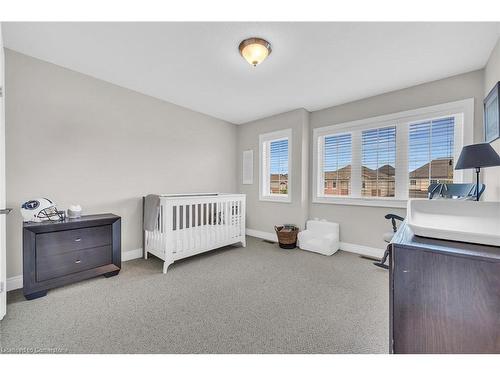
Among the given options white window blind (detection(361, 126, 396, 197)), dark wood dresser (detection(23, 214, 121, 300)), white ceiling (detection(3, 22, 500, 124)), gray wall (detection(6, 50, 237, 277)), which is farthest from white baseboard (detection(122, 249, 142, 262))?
white window blind (detection(361, 126, 396, 197))

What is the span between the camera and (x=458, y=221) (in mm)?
1024

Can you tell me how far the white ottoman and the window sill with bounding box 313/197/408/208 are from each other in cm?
35

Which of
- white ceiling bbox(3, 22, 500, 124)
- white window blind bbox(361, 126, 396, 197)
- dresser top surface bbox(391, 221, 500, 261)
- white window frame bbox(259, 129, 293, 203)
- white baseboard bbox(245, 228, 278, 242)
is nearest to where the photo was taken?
dresser top surface bbox(391, 221, 500, 261)

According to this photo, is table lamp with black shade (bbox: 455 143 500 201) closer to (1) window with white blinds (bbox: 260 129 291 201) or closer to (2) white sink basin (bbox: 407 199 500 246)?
(2) white sink basin (bbox: 407 199 500 246)

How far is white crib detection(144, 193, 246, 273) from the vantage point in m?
2.55

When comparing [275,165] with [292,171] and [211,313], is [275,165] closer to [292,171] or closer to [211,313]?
[292,171]

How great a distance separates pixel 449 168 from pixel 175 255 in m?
3.45

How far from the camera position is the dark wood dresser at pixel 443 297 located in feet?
2.72

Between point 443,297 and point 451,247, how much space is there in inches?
8.3

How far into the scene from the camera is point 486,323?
2.74 ft

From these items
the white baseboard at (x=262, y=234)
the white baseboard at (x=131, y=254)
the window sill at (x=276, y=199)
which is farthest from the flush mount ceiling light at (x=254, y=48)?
the white baseboard at (x=262, y=234)

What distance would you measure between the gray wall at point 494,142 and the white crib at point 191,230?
2803 mm

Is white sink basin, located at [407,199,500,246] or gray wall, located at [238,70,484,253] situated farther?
gray wall, located at [238,70,484,253]
